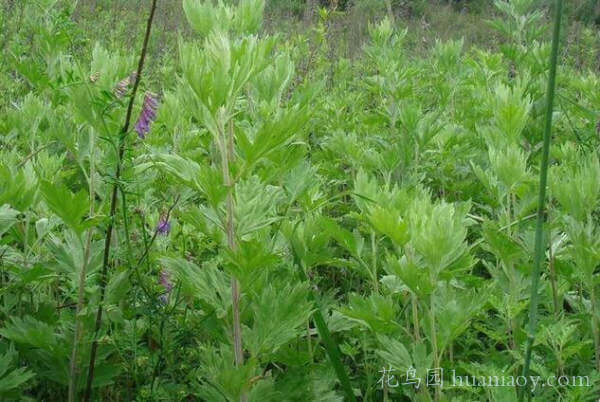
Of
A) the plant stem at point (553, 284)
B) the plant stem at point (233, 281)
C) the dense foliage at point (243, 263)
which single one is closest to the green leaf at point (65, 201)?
the dense foliage at point (243, 263)

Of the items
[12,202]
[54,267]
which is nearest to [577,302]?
[54,267]

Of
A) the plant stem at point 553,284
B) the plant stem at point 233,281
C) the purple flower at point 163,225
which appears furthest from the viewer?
the purple flower at point 163,225

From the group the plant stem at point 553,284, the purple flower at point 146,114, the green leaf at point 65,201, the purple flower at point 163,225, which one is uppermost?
the purple flower at point 146,114

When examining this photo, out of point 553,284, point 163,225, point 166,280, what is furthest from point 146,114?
point 553,284

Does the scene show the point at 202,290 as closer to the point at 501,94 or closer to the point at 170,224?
the point at 170,224

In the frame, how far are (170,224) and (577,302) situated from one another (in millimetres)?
1097

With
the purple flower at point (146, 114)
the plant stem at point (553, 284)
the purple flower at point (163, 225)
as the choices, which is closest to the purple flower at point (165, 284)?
the purple flower at point (163, 225)

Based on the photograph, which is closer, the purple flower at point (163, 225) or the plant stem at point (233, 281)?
the plant stem at point (233, 281)

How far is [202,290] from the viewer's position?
126 cm

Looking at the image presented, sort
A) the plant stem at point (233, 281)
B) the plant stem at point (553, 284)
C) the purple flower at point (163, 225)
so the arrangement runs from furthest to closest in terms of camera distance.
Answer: the purple flower at point (163, 225), the plant stem at point (553, 284), the plant stem at point (233, 281)

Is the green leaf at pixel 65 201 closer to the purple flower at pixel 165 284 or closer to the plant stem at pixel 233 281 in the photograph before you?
the plant stem at pixel 233 281

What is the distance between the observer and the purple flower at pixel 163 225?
1708 millimetres

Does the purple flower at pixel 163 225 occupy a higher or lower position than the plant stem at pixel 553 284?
higher

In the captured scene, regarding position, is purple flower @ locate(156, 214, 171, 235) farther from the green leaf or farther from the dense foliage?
the green leaf
